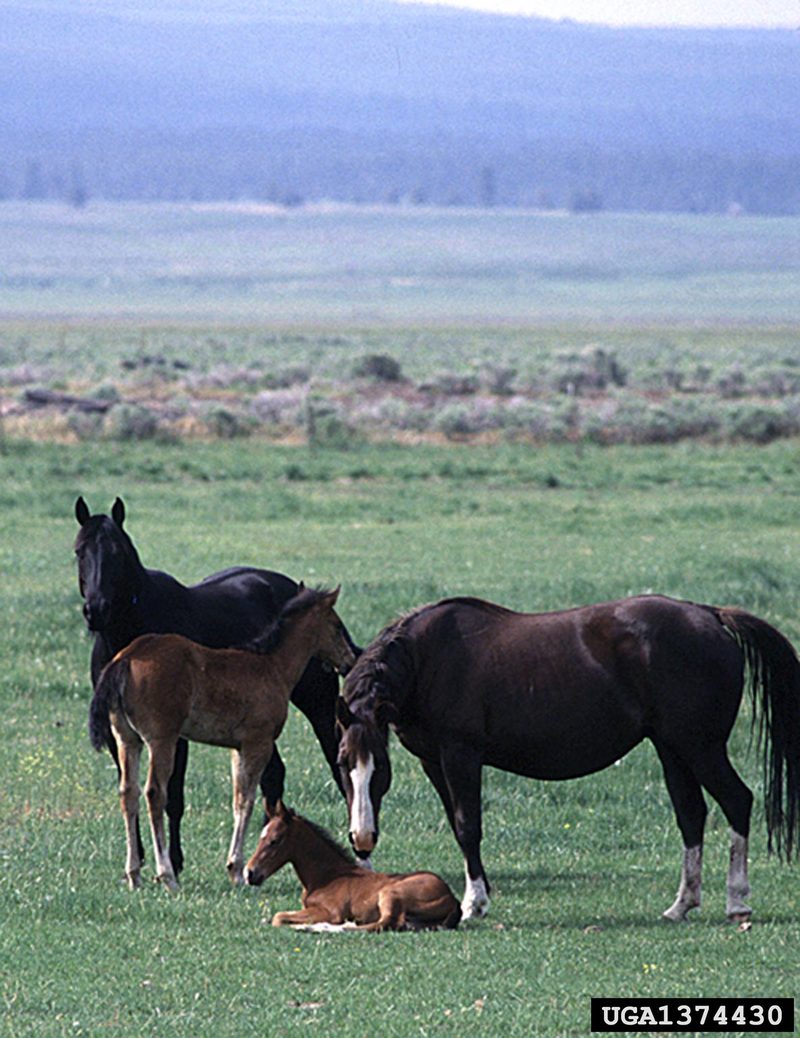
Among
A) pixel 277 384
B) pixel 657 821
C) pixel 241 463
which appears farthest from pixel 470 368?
pixel 657 821

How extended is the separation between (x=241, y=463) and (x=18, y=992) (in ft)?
89.1

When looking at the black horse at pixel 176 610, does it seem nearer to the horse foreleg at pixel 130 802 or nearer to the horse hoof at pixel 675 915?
the horse foreleg at pixel 130 802

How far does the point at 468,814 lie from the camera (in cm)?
932

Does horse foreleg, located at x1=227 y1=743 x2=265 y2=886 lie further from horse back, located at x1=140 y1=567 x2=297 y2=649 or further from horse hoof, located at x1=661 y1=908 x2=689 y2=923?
horse hoof, located at x1=661 y1=908 x2=689 y2=923

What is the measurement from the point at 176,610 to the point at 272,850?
2077mm

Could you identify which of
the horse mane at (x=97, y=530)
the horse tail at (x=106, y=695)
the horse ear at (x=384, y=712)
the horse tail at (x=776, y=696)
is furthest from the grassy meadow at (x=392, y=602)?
the horse mane at (x=97, y=530)

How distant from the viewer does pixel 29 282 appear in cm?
18825

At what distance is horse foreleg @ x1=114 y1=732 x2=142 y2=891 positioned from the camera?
9.69 m

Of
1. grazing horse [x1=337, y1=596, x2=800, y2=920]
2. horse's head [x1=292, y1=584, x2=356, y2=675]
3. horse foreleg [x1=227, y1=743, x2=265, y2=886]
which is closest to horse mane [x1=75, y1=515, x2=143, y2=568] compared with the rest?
horse's head [x1=292, y1=584, x2=356, y2=675]

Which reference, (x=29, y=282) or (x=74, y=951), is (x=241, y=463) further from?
(x=29, y=282)

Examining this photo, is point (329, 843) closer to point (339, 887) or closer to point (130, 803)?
A: point (339, 887)

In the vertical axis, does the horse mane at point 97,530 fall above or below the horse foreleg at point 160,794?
above

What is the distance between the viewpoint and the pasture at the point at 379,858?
751cm

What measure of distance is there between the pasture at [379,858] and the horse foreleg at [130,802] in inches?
8.3
